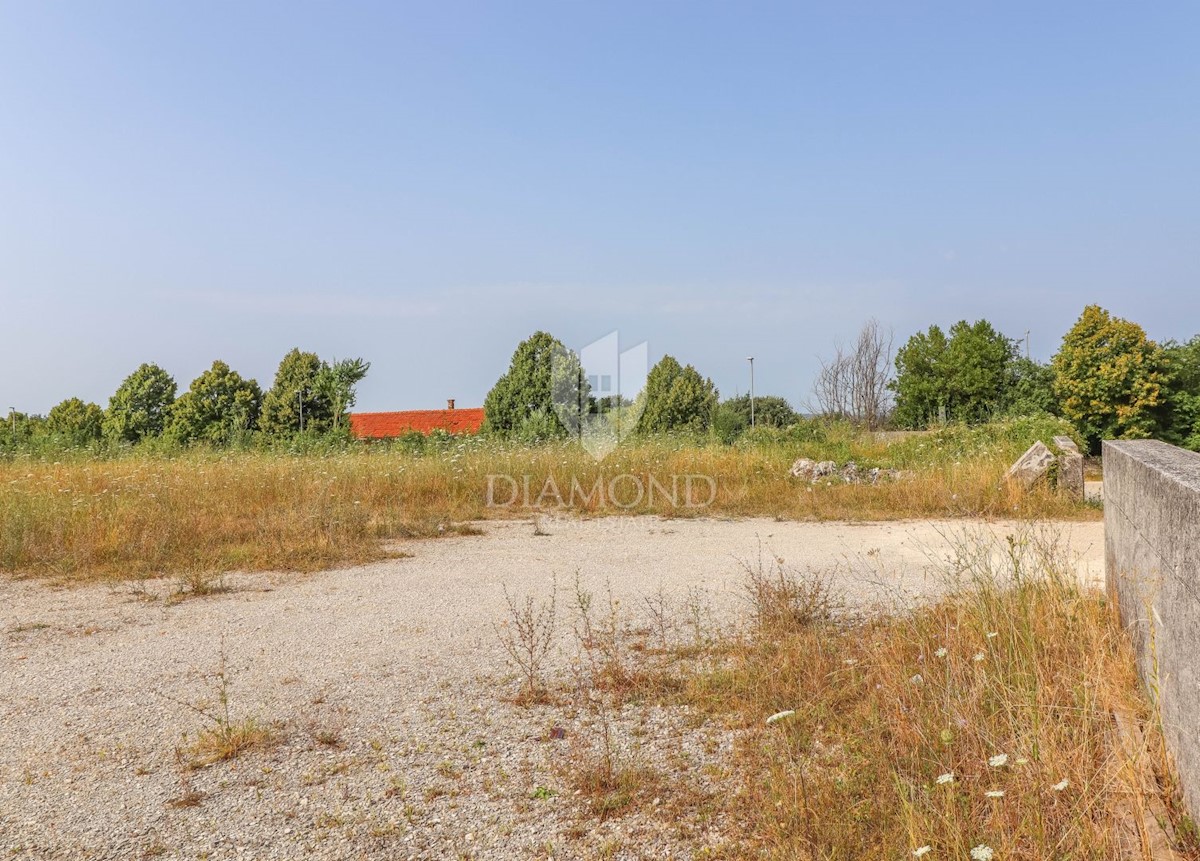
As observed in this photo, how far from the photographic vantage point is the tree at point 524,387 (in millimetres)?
23016

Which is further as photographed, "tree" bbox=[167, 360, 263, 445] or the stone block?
"tree" bbox=[167, 360, 263, 445]

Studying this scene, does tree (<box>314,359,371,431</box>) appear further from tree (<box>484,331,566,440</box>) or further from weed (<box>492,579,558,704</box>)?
weed (<box>492,579,558,704</box>)

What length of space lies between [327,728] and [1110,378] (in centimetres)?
2618

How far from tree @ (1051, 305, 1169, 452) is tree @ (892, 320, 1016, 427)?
27.3 ft

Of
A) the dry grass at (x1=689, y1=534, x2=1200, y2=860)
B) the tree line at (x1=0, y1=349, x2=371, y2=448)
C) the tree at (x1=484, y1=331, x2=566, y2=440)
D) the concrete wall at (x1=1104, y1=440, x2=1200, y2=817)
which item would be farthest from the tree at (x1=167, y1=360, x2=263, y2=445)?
the concrete wall at (x1=1104, y1=440, x2=1200, y2=817)

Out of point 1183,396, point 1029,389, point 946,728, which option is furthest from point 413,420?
point 946,728

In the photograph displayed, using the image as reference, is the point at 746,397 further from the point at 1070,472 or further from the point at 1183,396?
the point at 1070,472

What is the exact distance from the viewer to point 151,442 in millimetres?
16688

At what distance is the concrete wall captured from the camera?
7.64 ft

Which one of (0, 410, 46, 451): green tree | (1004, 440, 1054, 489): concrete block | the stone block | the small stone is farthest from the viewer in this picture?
(0, 410, 46, 451): green tree

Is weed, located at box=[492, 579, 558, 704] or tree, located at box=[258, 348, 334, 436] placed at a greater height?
tree, located at box=[258, 348, 334, 436]

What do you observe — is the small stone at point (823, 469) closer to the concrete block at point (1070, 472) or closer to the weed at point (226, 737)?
the concrete block at point (1070, 472)

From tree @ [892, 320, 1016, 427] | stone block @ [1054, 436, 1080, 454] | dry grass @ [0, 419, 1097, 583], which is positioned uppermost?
tree @ [892, 320, 1016, 427]

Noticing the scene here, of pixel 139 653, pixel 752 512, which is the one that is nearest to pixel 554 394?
pixel 752 512
